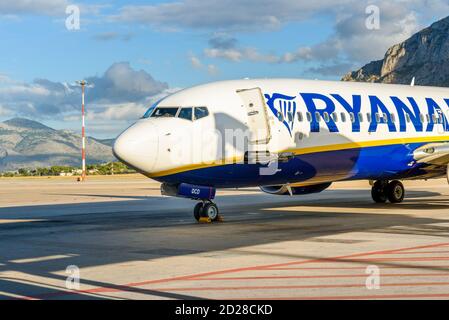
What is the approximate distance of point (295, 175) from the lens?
2403 cm

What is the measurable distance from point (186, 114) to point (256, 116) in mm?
2299

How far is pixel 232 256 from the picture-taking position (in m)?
14.7

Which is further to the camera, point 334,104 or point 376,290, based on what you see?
point 334,104

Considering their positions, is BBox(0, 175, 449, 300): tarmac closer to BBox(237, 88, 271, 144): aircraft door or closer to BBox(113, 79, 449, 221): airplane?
BBox(113, 79, 449, 221): airplane

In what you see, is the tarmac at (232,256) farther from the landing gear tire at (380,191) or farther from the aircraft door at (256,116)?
the landing gear tire at (380,191)

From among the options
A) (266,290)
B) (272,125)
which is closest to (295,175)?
(272,125)

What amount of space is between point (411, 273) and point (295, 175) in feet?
39.5

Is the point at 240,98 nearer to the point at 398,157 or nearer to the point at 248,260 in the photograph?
the point at 398,157

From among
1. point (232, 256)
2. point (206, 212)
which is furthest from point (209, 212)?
point (232, 256)

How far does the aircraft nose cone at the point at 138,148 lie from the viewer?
20.6 metres

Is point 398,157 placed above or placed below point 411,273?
above

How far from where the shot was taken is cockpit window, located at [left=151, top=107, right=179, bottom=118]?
22250mm

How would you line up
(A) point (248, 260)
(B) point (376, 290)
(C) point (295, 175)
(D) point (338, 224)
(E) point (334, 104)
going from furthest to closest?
(E) point (334, 104)
(C) point (295, 175)
(D) point (338, 224)
(A) point (248, 260)
(B) point (376, 290)

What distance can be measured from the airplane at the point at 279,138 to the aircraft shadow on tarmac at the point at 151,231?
1.46 m
